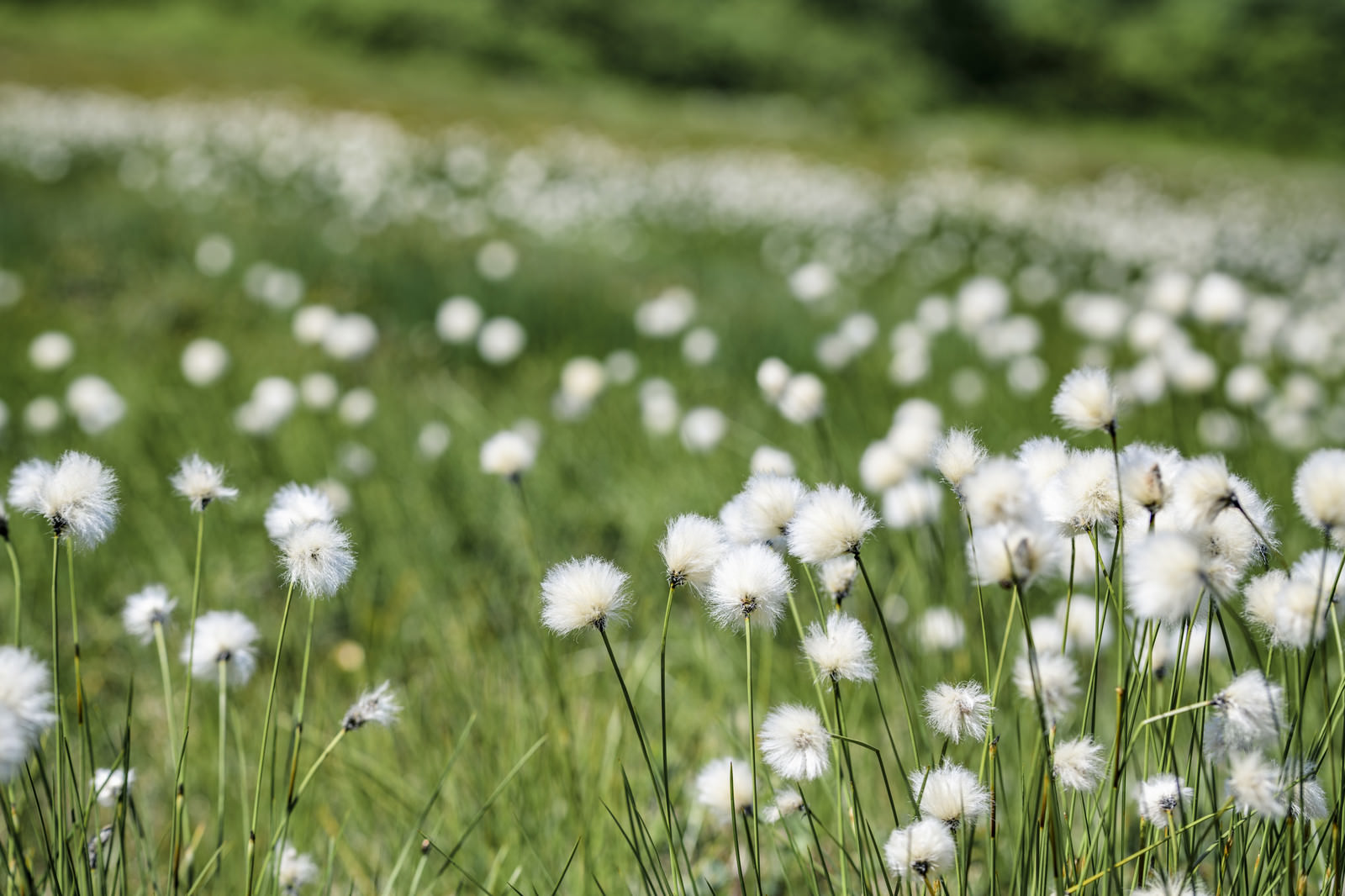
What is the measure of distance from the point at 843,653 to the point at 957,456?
A: 27cm

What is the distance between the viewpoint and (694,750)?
75.0 inches

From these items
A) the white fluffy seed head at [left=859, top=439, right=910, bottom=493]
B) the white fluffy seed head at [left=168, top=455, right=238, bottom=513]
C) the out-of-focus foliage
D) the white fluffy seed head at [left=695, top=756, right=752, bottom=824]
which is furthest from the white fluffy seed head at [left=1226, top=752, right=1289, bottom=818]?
the out-of-focus foliage

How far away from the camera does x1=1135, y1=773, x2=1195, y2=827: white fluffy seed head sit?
1.03 m

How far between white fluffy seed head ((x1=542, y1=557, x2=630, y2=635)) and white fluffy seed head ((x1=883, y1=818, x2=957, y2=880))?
0.39 metres

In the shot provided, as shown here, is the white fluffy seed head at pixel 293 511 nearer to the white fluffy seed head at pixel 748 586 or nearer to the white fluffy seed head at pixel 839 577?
the white fluffy seed head at pixel 748 586

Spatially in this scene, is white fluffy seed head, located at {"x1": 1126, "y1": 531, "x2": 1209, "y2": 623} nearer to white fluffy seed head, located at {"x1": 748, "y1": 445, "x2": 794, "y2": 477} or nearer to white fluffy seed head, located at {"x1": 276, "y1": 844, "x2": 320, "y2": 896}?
white fluffy seed head, located at {"x1": 748, "y1": 445, "x2": 794, "y2": 477}

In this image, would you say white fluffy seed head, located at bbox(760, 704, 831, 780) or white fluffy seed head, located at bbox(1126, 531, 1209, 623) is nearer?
white fluffy seed head, located at bbox(1126, 531, 1209, 623)

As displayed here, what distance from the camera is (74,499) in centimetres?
106

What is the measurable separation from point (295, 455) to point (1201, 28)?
55375mm

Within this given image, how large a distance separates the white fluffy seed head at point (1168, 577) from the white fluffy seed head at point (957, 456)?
0.82 ft

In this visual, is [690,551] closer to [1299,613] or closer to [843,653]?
[843,653]

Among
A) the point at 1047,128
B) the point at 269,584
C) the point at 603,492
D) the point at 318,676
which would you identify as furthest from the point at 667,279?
the point at 1047,128

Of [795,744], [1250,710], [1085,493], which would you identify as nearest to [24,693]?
[795,744]

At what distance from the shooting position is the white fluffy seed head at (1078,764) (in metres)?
1.04
